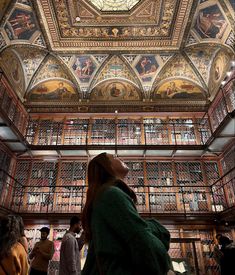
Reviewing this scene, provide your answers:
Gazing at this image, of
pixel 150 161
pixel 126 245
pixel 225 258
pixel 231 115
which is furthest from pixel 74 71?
pixel 126 245

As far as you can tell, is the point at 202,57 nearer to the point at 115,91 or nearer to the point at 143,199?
the point at 115,91

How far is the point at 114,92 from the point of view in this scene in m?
10.7

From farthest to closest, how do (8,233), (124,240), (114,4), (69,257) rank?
(114,4) → (69,257) → (8,233) → (124,240)

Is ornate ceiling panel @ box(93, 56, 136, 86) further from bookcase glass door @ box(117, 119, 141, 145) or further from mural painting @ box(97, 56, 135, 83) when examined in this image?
bookcase glass door @ box(117, 119, 141, 145)

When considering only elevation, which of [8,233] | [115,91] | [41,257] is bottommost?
[41,257]

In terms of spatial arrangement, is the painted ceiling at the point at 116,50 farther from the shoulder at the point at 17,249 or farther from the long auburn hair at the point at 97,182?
the long auburn hair at the point at 97,182

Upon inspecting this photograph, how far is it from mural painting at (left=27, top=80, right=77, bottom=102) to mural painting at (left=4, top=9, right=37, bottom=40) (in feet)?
7.51

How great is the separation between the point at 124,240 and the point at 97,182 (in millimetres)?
355

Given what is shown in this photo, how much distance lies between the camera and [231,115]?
22.7 ft

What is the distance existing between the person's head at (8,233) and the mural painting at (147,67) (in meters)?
9.45

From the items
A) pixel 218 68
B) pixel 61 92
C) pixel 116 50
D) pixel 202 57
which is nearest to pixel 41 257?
pixel 61 92

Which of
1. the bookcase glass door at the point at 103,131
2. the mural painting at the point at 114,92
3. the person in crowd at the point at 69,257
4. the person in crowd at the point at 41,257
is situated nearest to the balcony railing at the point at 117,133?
the bookcase glass door at the point at 103,131

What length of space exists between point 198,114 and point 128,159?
3.73 meters

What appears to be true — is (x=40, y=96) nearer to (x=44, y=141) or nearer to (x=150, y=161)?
(x=44, y=141)
